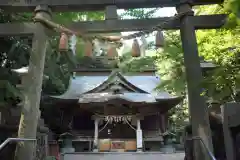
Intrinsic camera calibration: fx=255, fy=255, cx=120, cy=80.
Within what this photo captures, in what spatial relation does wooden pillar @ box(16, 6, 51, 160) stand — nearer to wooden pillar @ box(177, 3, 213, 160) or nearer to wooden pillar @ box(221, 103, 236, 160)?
wooden pillar @ box(177, 3, 213, 160)

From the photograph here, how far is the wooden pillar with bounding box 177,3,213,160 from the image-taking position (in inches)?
179

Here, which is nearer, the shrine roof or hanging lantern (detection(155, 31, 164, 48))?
hanging lantern (detection(155, 31, 164, 48))

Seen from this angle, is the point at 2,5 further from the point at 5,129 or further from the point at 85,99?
the point at 85,99

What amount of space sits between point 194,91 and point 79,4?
10.3ft

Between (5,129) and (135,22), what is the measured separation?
3729 mm

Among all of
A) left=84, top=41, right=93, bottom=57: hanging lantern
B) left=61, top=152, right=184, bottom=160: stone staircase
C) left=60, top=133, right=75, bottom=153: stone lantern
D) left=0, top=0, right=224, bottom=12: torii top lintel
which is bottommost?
left=61, top=152, right=184, bottom=160: stone staircase

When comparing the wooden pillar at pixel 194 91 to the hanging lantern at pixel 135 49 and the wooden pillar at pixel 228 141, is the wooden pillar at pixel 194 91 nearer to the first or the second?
the wooden pillar at pixel 228 141

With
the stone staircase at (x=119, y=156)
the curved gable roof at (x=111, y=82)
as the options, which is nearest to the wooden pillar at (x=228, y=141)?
the stone staircase at (x=119, y=156)

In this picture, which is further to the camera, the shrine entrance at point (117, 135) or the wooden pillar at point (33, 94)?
the shrine entrance at point (117, 135)

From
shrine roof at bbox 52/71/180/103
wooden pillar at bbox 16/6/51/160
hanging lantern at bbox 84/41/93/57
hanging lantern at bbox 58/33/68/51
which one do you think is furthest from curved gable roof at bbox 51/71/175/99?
wooden pillar at bbox 16/6/51/160

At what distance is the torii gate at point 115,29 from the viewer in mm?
4727

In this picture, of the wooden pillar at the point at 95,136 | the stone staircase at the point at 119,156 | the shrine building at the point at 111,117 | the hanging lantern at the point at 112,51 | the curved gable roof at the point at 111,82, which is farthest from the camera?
the curved gable roof at the point at 111,82

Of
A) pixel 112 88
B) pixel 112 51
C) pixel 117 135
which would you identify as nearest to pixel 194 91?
pixel 112 51

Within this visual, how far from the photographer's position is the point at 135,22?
556cm
